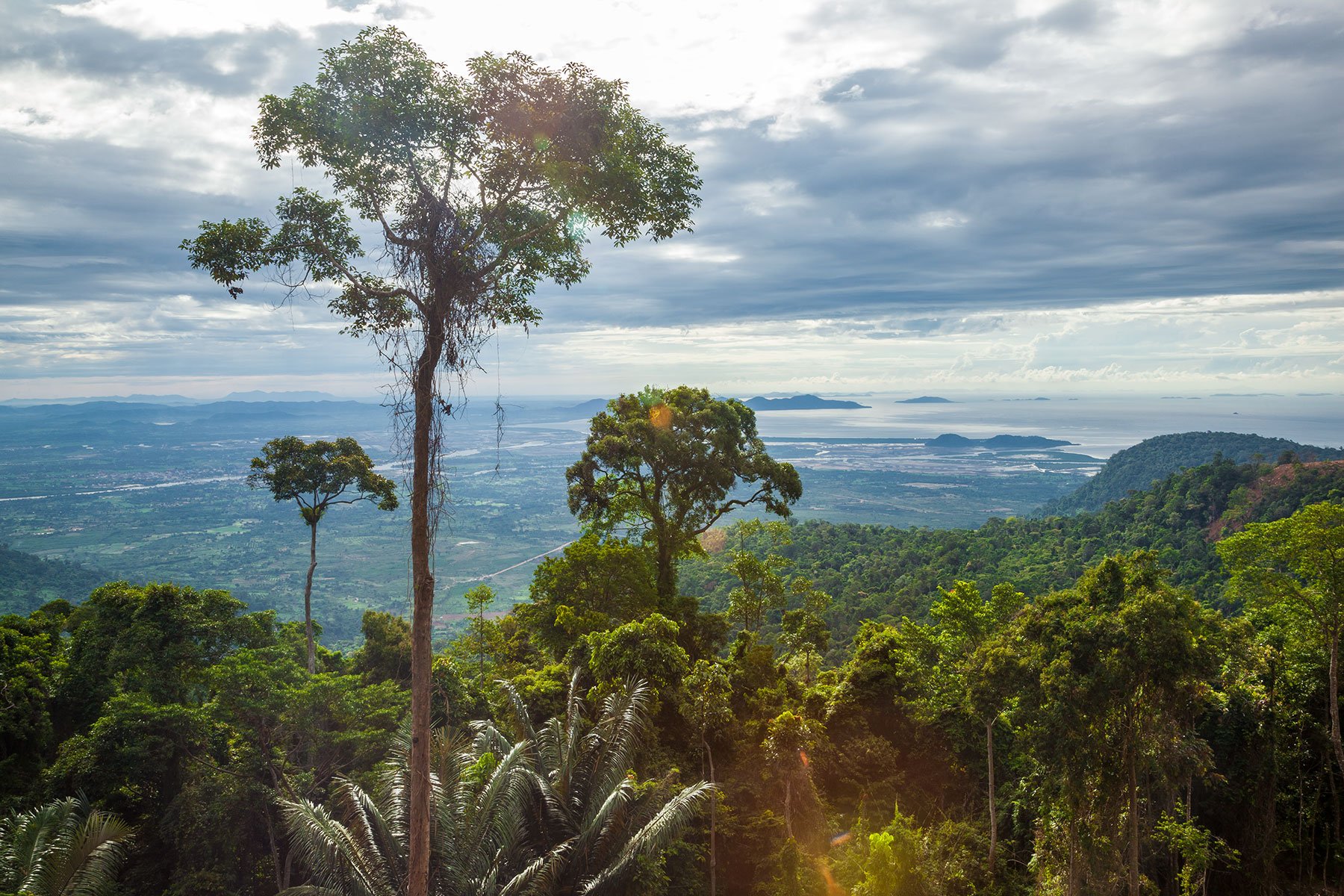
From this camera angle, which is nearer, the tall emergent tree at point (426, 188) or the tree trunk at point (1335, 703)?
the tall emergent tree at point (426, 188)

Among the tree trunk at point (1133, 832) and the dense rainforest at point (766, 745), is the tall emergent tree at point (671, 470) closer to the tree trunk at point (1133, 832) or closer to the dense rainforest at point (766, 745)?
the dense rainforest at point (766, 745)

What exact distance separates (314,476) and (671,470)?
27.7 ft

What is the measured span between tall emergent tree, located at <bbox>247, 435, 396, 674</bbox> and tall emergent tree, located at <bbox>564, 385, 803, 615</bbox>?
484 centimetres

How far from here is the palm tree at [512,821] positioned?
269 inches

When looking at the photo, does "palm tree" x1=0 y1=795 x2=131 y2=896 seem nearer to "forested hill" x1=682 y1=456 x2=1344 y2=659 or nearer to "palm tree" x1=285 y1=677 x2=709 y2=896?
"palm tree" x1=285 y1=677 x2=709 y2=896

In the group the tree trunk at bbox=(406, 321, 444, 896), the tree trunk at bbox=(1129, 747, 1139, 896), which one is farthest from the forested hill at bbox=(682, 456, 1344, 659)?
the tree trunk at bbox=(406, 321, 444, 896)

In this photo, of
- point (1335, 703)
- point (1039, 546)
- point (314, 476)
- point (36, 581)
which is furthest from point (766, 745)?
point (36, 581)

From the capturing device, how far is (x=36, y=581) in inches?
2520

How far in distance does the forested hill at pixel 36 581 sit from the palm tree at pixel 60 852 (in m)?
66.5

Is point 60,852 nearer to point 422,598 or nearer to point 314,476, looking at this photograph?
point 422,598

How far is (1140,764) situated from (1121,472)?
124m

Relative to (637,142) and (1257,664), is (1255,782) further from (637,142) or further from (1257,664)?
(637,142)

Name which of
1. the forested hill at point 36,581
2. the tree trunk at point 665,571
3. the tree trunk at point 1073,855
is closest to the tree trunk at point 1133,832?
the tree trunk at point 1073,855

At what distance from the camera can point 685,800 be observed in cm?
730
